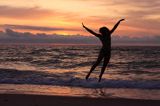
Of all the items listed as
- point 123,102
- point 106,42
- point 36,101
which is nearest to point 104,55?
point 106,42

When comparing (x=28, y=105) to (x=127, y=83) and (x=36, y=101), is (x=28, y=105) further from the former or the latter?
(x=127, y=83)

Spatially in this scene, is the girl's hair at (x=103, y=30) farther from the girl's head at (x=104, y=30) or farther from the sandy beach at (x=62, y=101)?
the sandy beach at (x=62, y=101)

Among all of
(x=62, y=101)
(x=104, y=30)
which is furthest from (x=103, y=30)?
(x=62, y=101)

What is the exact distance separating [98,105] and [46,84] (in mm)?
6059

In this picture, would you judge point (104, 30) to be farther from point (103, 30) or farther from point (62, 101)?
point (62, 101)

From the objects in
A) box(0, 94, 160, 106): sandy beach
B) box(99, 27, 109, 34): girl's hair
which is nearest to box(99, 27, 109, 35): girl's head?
box(99, 27, 109, 34): girl's hair

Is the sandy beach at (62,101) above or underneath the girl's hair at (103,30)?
underneath

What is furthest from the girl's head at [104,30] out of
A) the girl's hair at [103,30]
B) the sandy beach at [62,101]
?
the sandy beach at [62,101]

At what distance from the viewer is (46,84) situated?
1449cm

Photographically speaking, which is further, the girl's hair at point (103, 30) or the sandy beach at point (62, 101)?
the girl's hair at point (103, 30)

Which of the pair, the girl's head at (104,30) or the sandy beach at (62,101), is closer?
the sandy beach at (62,101)

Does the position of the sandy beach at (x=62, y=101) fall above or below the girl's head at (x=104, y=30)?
below

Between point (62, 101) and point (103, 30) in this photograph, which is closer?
point (62, 101)

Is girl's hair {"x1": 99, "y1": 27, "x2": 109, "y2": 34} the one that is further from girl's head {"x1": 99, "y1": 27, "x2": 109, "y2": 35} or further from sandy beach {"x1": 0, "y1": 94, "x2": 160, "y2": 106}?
sandy beach {"x1": 0, "y1": 94, "x2": 160, "y2": 106}
